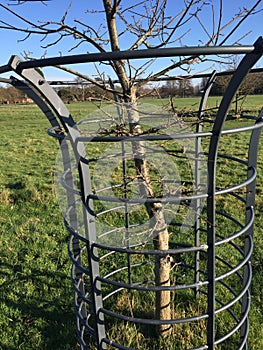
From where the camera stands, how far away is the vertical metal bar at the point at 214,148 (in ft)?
3.91

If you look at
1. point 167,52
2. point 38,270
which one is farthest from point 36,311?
point 167,52

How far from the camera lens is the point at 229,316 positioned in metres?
2.62

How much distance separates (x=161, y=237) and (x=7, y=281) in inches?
73.7

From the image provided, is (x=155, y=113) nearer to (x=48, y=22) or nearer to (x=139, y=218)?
(x=48, y=22)

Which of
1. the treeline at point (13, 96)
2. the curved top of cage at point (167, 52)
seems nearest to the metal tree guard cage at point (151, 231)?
the curved top of cage at point (167, 52)

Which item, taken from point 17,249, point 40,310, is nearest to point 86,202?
point 40,310

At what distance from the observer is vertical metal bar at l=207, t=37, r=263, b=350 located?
1.19 metres

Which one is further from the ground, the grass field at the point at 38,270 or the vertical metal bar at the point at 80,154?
the vertical metal bar at the point at 80,154

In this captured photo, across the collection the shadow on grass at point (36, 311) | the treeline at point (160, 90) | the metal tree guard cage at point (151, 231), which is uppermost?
the treeline at point (160, 90)

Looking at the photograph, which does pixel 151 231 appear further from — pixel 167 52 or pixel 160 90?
pixel 167 52

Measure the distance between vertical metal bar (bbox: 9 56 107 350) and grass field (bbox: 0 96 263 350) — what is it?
0.66 metres

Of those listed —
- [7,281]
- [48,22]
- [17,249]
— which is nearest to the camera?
[48,22]

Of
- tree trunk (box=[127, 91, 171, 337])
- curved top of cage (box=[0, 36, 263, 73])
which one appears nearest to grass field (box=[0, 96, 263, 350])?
tree trunk (box=[127, 91, 171, 337])

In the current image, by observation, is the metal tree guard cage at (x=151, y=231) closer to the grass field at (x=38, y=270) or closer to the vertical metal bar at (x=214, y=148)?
the vertical metal bar at (x=214, y=148)
